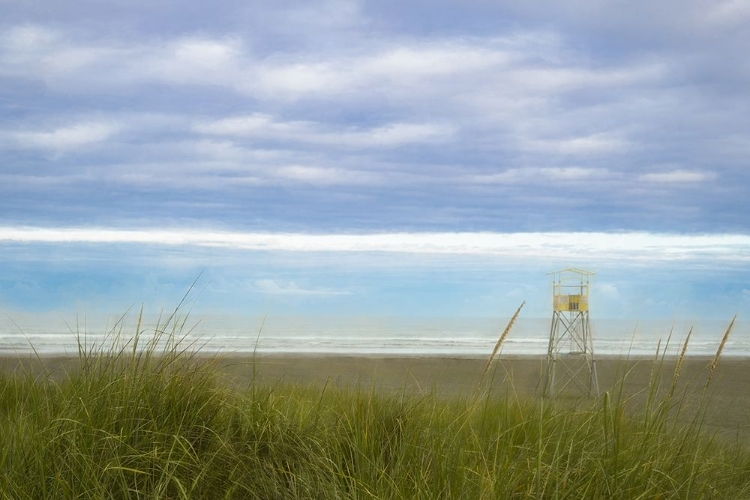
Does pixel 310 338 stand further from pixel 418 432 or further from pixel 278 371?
pixel 418 432

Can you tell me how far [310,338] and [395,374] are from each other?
41.0 feet

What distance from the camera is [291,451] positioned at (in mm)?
4008

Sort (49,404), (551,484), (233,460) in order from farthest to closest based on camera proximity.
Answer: (49,404) → (233,460) → (551,484)

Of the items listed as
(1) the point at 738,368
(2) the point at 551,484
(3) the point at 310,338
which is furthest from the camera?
(3) the point at 310,338

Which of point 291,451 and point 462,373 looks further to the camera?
point 462,373

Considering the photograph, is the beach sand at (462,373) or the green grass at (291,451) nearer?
the green grass at (291,451)

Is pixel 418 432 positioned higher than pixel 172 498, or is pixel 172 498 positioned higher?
pixel 418 432

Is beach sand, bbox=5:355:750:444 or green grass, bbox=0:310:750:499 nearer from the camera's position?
green grass, bbox=0:310:750:499

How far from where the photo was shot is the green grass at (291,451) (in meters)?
3.30

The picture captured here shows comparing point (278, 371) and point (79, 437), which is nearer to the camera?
point (79, 437)

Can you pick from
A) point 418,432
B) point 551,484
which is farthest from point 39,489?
point 551,484

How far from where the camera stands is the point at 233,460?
3840mm

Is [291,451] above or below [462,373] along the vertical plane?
below

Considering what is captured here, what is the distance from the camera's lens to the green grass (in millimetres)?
3297
